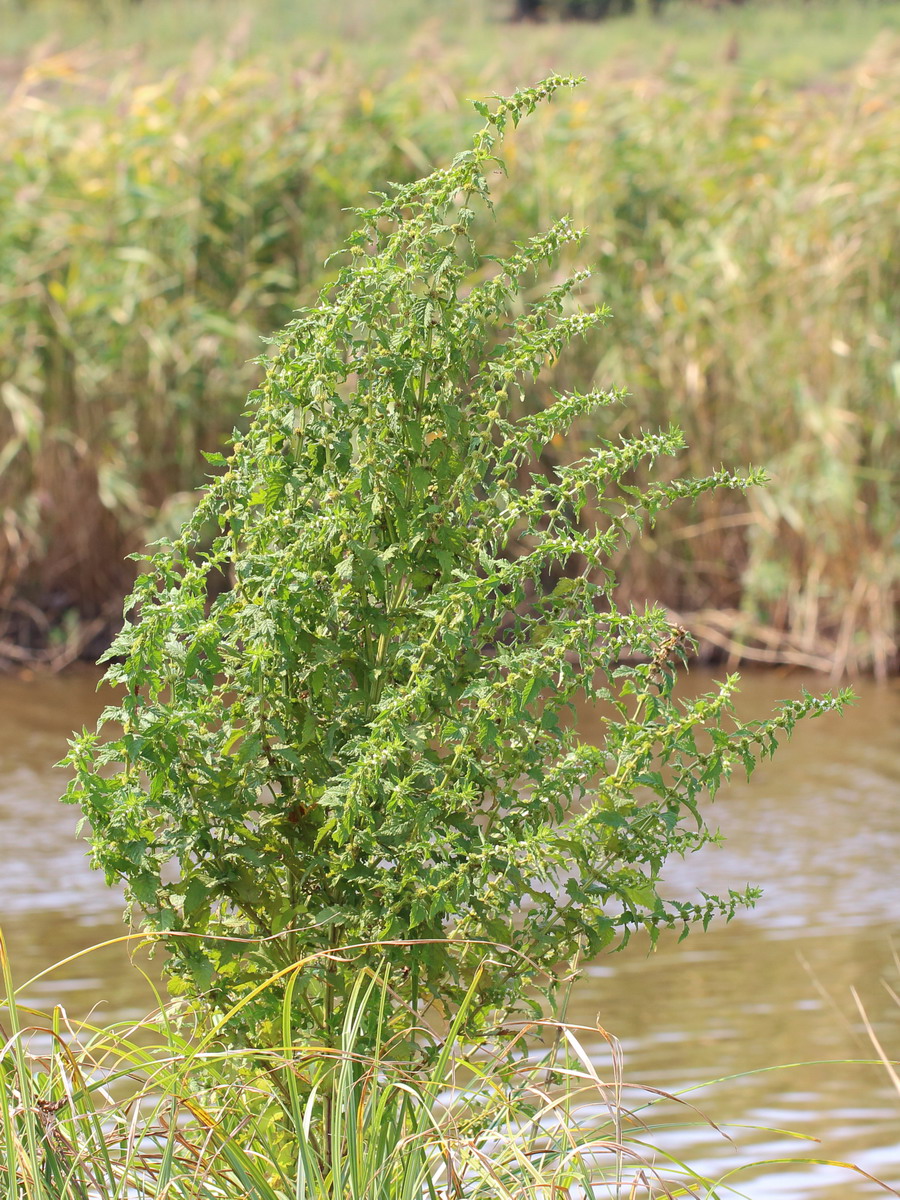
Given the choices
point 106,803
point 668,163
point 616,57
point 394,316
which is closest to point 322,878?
point 106,803

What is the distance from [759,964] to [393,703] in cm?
Answer: 243

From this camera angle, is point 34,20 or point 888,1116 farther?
point 34,20

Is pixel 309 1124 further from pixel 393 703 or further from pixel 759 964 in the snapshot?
pixel 759 964

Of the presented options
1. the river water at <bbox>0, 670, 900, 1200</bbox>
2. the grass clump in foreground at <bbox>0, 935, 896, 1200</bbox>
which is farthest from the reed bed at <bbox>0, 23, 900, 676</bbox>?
the grass clump in foreground at <bbox>0, 935, 896, 1200</bbox>

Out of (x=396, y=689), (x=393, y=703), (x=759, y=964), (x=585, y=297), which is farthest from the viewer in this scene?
(x=585, y=297)

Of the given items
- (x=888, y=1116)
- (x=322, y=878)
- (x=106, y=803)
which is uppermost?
(x=106, y=803)

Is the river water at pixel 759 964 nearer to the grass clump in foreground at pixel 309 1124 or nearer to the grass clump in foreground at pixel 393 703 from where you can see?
the grass clump in foreground at pixel 309 1124

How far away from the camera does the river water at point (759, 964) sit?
2967 millimetres

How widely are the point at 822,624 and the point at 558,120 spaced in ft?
8.93

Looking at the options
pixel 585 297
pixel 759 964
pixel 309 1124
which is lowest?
pixel 759 964

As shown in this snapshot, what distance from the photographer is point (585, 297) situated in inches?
307

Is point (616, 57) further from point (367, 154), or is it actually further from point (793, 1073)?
point (793, 1073)

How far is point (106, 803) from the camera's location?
1936 mm

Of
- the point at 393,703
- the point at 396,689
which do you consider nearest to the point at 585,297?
the point at 396,689
